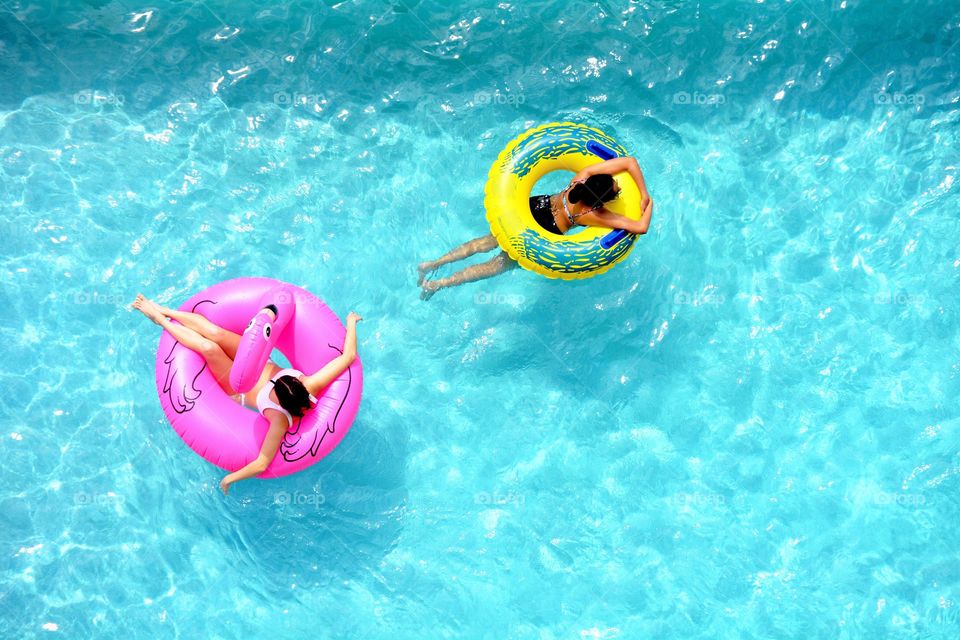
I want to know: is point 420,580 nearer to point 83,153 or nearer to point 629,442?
point 629,442

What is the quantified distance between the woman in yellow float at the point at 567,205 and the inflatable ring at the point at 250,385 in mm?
1481

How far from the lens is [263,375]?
651cm

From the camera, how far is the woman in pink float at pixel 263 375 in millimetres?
5750

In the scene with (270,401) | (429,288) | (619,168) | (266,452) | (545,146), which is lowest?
(266,452)

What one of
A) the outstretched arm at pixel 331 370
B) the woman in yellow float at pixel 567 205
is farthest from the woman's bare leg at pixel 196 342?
the woman in yellow float at pixel 567 205

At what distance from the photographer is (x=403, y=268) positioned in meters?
7.38

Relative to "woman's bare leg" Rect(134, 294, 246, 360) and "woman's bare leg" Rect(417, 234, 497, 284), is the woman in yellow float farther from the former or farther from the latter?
"woman's bare leg" Rect(134, 294, 246, 360)

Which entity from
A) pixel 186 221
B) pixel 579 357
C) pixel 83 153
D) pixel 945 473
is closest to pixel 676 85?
pixel 579 357

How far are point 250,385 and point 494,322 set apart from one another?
2278 millimetres

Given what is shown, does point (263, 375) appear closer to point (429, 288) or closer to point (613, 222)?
point (429, 288)

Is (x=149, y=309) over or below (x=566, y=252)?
below

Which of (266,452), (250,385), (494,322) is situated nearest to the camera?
(250,385)

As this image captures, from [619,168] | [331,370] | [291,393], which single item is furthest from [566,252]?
[291,393]

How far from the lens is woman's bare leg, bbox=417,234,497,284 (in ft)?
22.8
